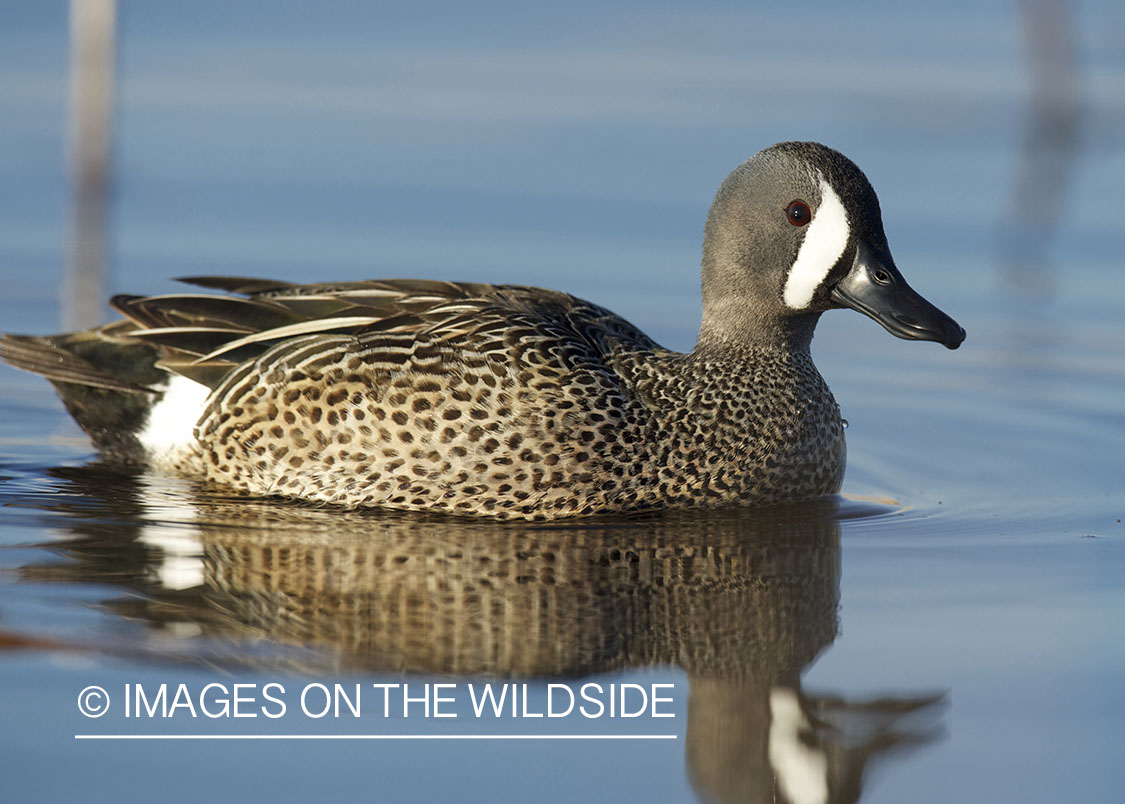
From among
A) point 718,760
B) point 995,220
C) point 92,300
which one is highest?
point 995,220

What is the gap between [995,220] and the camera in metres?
11.5

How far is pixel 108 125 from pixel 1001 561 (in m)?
6.82

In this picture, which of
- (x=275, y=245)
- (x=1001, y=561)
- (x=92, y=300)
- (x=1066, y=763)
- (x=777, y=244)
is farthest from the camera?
(x=275, y=245)

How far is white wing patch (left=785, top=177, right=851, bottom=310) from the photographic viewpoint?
22.8ft

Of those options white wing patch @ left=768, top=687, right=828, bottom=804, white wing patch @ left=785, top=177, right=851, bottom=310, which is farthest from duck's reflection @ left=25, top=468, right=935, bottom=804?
white wing patch @ left=785, top=177, right=851, bottom=310

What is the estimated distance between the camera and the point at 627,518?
6.81m

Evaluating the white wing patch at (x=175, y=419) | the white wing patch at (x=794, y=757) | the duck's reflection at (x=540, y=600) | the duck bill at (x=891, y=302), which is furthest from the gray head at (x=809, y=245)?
the white wing patch at (x=794, y=757)

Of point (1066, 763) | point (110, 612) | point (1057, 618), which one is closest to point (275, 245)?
point (110, 612)

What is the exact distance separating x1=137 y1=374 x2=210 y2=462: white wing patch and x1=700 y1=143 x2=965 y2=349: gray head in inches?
81.2

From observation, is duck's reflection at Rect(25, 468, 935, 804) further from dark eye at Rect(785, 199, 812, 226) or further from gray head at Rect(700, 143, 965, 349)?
dark eye at Rect(785, 199, 812, 226)

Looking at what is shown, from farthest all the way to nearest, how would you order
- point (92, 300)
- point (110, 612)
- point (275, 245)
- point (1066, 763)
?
point (275, 245), point (92, 300), point (110, 612), point (1066, 763)

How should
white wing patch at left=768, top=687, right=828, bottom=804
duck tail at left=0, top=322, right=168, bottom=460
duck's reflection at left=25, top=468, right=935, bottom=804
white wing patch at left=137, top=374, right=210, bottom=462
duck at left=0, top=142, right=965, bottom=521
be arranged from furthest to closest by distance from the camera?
duck tail at left=0, top=322, right=168, bottom=460
white wing patch at left=137, top=374, right=210, bottom=462
duck at left=0, top=142, right=965, bottom=521
duck's reflection at left=25, top=468, right=935, bottom=804
white wing patch at left=768, top=687, right=828, bottom=804

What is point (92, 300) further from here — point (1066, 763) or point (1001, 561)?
point (1066, 763)

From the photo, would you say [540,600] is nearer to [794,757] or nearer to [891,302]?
[794,757]
